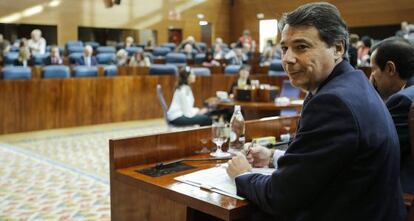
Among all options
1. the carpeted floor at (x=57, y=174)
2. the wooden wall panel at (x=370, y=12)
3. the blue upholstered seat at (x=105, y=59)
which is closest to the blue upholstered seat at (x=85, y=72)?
the carpeted floor at (x=57, y=174)

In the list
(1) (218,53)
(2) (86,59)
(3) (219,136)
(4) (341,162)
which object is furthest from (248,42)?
(4) (341,162)

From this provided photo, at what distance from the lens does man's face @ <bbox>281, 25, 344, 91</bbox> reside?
1509mm

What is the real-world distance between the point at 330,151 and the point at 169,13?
15786mm

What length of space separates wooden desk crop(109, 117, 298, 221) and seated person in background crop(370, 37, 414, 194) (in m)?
0.80

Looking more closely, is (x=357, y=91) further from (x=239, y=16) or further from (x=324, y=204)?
(x=239, y=16)

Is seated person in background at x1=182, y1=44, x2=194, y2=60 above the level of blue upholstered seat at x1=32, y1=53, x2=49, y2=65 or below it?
above

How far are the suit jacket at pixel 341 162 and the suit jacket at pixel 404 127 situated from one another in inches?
23.9

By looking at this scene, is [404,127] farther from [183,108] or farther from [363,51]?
[363,51]

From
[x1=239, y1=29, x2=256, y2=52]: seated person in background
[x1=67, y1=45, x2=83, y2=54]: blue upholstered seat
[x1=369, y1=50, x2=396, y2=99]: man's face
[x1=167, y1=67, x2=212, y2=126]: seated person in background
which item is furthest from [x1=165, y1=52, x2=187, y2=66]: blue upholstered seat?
[x1=369, y1=50, x2=396, y2=99]: man's face

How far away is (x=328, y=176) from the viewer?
1.42 m

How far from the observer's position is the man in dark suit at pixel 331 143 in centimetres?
140

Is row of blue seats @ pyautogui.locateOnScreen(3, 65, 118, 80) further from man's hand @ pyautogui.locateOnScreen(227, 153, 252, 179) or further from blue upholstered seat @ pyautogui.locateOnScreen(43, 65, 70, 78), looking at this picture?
man's hand @ pyautogui.locateOnScreen(227, 153, 252, 179)

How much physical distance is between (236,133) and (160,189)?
79 centimetres

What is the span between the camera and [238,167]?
1810 millimetres
